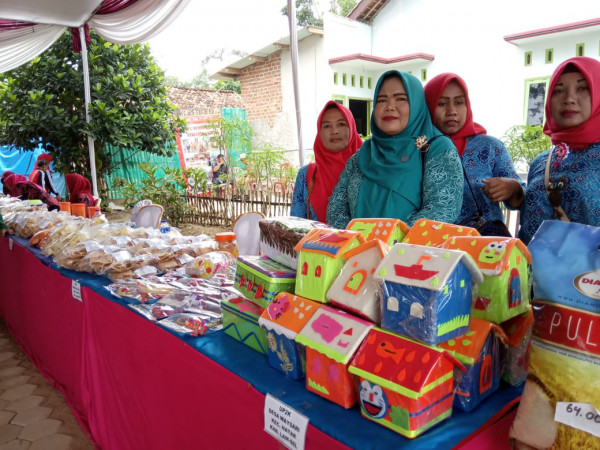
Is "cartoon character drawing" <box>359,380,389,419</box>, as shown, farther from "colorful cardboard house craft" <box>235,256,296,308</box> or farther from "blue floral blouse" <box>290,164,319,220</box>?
"blue floral blouse" <box>290,164,319,220</box>

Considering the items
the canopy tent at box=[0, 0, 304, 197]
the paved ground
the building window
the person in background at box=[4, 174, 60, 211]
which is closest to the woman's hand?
the paved ground

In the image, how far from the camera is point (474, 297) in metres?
0.82

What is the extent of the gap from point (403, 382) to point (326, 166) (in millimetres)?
1605

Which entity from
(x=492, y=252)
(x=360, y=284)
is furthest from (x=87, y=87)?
(x=492, y=252)

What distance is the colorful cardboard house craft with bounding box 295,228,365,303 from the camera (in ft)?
3.08

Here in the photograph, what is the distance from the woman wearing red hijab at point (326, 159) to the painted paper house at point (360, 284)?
126 centimetres

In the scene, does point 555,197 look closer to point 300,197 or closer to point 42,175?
point 300,197

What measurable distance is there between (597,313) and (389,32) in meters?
10.1

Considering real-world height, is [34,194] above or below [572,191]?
below

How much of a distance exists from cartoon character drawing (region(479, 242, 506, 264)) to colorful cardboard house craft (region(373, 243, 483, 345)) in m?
0.06

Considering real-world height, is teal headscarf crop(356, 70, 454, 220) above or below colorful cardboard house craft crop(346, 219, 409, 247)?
above

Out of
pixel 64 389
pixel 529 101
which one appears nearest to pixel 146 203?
pixel 64 389

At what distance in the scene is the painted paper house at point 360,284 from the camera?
0.85m

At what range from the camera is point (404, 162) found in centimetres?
154
